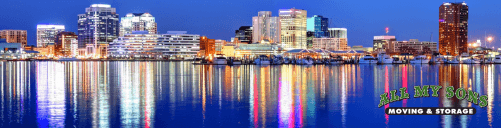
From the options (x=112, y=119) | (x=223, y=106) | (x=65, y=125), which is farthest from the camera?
(x=223, y=106)

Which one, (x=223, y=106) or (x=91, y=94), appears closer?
(x=223, y=106)

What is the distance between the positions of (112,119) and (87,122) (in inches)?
34.6

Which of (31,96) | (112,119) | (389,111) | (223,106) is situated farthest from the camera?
(31,96)

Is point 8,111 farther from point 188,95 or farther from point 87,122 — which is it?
point 188,95

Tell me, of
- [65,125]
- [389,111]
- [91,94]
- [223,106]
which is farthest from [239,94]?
[65,125]

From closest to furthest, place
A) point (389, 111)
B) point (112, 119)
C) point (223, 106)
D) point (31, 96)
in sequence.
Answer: point (112, 119), point (389, 111), point (223, 106), point (31, 96)

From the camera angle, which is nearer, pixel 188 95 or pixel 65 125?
pixel 65 125

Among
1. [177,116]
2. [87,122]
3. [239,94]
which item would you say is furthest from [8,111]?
[239,94]

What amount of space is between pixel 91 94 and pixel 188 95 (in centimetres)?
485

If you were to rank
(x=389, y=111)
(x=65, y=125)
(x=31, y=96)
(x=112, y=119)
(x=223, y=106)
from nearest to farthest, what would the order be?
(x=65, y=125)
(x=112, y=119)
(x=389, y=111)
(x=223, y=106)
(x=31, y=96)

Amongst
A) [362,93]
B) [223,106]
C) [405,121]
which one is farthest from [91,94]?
[405,121]

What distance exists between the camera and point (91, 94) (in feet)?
86.3

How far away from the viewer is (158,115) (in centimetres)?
1811

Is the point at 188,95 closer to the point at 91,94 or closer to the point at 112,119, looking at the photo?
the point at 91,94
